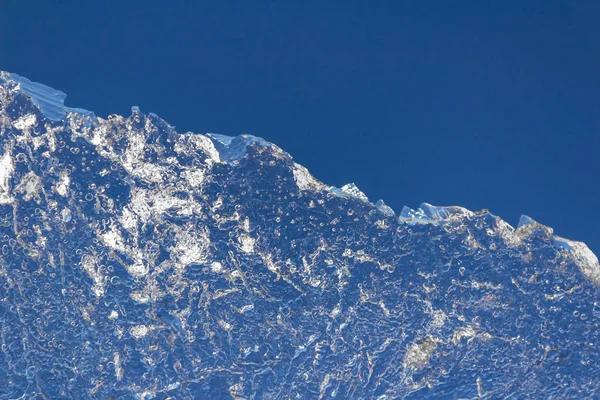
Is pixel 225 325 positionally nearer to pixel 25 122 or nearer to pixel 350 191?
pixel 350 191

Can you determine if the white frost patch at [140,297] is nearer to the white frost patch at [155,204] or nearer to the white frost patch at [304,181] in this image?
the white frost patch at [155,204]

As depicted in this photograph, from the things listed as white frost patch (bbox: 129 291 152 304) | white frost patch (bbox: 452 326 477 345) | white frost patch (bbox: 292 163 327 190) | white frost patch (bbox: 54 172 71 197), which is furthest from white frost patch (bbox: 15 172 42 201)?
white frost patch (bbox: 452 326 477 345)

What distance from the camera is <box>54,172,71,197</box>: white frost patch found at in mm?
4680

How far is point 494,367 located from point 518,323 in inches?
16.3

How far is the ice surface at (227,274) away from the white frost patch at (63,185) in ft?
0.05

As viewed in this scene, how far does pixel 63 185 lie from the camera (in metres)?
4.68

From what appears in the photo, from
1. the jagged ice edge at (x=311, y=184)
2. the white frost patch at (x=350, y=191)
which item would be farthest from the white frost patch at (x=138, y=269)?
the white frost patch at (x=350, y=191)

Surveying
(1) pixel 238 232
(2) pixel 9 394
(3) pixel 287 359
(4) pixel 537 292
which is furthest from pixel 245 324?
(4) pixel 537 292

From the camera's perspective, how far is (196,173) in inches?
184

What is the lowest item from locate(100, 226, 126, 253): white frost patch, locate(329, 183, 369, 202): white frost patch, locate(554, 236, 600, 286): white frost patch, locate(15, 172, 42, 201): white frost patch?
locate(100, 226, 126, 253): white frost patch

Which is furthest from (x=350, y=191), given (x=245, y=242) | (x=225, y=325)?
(x=225, y=325)

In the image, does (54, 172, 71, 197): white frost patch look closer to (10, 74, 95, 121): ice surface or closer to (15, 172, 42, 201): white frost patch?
(15, 172, 42, 201): white frost patch

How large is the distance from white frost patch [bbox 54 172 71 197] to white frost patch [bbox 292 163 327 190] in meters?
1.81

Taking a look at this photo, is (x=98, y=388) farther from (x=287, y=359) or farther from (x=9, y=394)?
(x=287, y=359)
